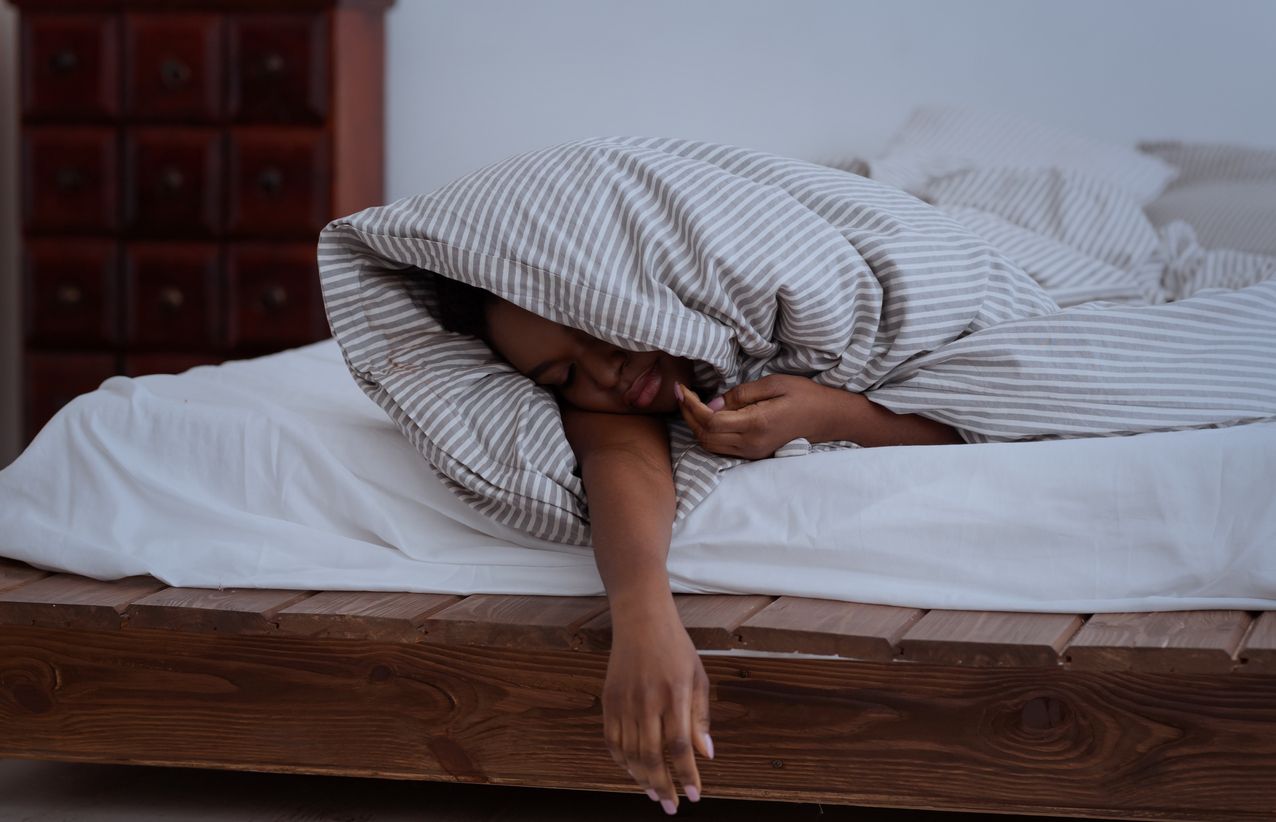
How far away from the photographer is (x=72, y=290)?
2.54 meters

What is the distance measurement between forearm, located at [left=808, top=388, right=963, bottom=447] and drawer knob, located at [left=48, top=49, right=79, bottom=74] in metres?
1.98

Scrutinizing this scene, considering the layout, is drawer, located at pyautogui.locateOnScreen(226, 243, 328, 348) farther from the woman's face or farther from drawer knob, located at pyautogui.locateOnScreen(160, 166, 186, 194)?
the woman's face

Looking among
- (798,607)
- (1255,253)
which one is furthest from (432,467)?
(1255,253)

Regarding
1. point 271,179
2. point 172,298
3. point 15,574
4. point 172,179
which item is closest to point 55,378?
point 172,298

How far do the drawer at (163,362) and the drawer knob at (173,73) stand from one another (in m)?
0.51

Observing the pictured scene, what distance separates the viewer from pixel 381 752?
1.05m

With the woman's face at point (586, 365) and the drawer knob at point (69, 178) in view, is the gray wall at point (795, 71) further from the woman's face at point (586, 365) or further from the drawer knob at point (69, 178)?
the woman's face at point (586, 365)

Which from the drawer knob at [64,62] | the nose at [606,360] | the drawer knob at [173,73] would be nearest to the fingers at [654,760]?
the nose at [606,360]

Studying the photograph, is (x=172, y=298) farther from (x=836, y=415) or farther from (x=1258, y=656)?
(x=1258, y=656)

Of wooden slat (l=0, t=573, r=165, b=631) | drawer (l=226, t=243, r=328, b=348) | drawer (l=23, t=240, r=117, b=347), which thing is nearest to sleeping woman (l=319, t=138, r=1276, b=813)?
wooden slat (l=0, t=573, r=165, b=631)

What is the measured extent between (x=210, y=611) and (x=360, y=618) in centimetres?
12

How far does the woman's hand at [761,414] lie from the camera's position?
3.34 ft

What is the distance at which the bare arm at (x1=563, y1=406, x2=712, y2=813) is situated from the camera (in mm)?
790

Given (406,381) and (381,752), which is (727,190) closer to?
(406,381)
